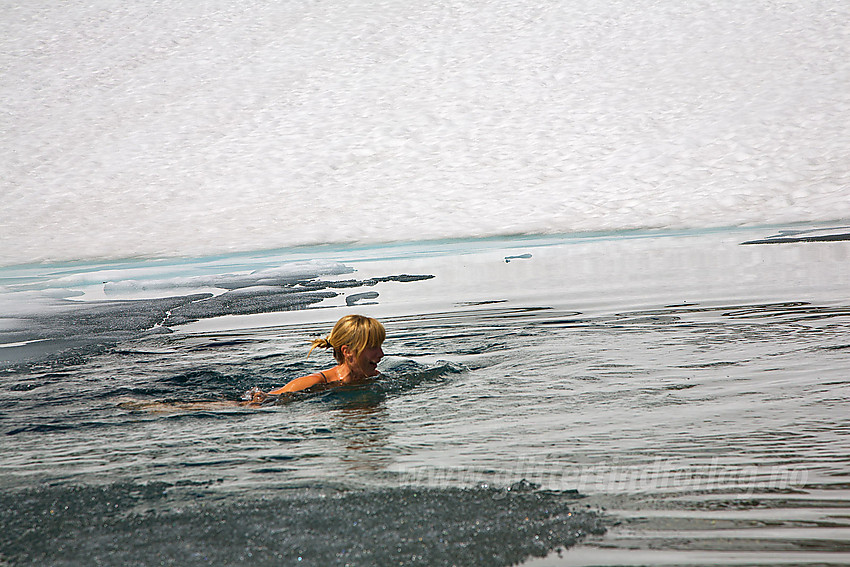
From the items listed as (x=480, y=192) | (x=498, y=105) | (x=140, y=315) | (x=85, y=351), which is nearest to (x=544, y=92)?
(x=498, y=105)

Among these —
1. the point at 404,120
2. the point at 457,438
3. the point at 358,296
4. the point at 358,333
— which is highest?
the point at 404,120

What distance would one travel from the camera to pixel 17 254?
52.6 ft

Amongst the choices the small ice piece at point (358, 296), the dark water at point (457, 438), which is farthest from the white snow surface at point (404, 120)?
the dark water at point (457, 438)

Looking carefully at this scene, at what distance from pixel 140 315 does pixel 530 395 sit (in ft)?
15.6

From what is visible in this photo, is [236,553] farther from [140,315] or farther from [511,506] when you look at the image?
[140,315]

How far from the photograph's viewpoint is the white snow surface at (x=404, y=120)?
1791 centimetres

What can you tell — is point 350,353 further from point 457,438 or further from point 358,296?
point 358,296

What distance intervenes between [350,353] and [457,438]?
1199mm

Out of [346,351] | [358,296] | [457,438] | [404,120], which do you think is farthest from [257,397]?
[404,120]

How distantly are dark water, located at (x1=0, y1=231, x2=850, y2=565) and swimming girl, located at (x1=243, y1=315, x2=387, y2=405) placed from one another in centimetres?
13

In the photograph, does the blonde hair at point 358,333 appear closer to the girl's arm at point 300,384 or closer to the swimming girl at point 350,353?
the swimming girl at point 350,353

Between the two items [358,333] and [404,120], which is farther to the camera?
[404,120]

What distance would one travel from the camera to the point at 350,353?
4500 mm

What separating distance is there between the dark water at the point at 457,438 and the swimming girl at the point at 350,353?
0.13m
